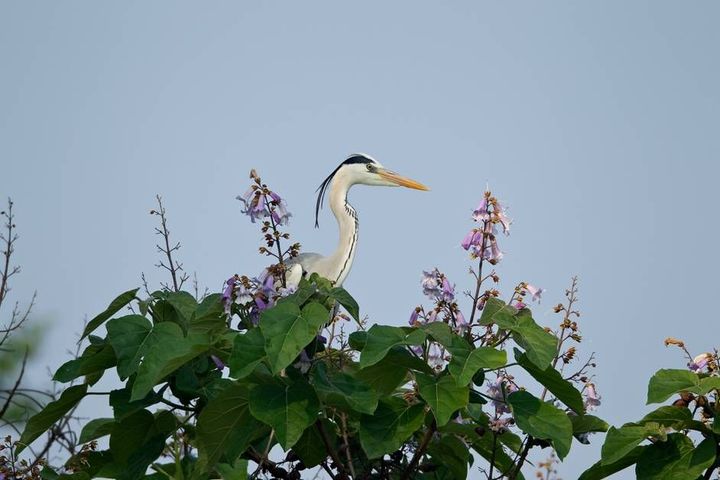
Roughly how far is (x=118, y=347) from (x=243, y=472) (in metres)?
0.54

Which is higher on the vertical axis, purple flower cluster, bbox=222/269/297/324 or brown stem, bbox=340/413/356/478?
purple flower cluster, bbox=222/269/297/324

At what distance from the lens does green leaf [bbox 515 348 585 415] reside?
3211 millimetres

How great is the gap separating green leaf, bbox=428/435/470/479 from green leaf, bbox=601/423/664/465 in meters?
0.46

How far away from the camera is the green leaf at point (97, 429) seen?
365 centimetres

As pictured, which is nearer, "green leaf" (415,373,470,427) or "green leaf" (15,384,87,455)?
"green leaf" (415,373,470,427)

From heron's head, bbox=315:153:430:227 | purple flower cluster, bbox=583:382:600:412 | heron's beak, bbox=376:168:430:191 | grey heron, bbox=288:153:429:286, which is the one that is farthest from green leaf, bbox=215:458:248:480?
heron's beak, bbox=376:168:430:191

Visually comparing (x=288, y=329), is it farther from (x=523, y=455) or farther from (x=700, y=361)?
(x=700, y=361)

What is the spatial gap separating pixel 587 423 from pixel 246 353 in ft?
3.85

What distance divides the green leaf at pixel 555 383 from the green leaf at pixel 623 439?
122 mm

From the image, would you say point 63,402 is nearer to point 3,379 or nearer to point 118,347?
point 118,347

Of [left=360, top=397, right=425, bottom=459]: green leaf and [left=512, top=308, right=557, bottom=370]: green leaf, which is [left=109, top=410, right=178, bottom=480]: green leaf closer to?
[left=360, top=397, right=425, bottom=459]: green leaf

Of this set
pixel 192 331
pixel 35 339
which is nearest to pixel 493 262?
pixel 192 331

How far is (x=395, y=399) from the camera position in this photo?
322cm

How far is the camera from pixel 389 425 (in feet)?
10.3
